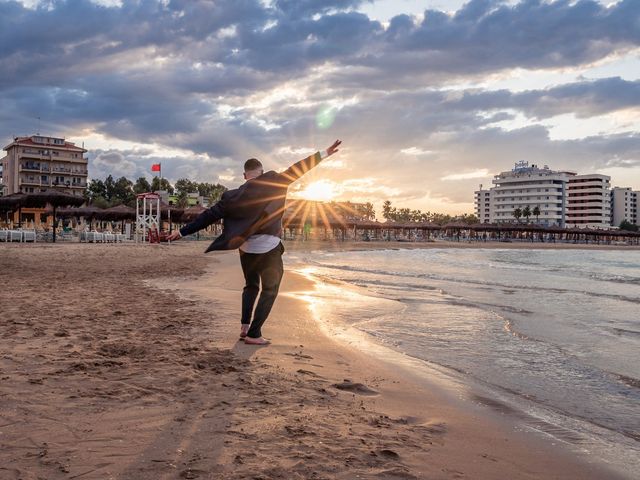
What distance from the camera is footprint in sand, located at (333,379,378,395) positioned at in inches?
143

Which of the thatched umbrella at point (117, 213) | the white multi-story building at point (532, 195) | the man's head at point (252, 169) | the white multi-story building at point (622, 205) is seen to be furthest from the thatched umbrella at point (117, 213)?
the white multi-story building at point (622, 205)

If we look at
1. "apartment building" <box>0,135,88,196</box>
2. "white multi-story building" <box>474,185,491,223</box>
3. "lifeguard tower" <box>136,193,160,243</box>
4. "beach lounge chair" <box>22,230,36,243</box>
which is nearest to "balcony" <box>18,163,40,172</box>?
"apartment building" <box>0,135,88,196</box>

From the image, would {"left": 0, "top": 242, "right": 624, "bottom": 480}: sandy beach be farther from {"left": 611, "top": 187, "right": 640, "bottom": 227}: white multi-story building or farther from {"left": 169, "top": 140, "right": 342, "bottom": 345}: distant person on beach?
{"left": 611, "top": 187, "right": 640, "bottom": 227}: white multi-story building

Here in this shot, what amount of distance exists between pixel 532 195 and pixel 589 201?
21262 millimetres

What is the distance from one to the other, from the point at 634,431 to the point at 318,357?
246 centimetres

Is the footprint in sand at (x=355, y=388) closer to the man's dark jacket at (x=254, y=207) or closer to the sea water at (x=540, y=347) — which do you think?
the sea water at (x=540, y=347)

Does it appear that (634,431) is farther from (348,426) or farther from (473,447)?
(348,426)

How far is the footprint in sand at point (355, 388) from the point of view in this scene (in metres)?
3.62

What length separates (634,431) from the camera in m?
3.31

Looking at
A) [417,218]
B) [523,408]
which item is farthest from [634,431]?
[417,218]

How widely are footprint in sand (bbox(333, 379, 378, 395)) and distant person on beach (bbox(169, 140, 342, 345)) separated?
1.42 metres

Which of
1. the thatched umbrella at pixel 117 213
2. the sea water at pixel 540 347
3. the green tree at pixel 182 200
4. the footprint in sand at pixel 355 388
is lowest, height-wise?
the sea water at pixel 540 347

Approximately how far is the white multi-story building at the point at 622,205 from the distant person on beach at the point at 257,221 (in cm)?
18224

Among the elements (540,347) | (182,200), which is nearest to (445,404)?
(540,347)
